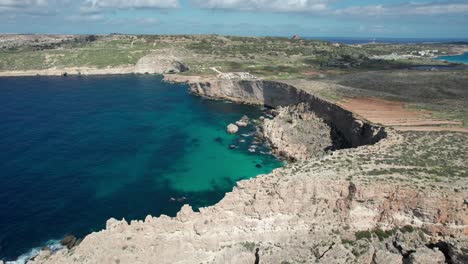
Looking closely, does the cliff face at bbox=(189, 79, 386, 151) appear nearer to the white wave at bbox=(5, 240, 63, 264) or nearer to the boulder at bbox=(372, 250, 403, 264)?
the boulder at bbox=(372, 250, 403, 264)

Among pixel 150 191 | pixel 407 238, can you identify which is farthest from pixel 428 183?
pixel 150 191

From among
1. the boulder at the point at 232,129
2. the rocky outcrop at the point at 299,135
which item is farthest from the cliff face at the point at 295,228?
the boulder at the point at 232,129

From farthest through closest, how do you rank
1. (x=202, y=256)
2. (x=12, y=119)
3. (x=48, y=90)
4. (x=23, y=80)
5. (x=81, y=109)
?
(x=23, y=80), (x=48, y=90), (x=81, y=109), (x=12, y=119), (x=202, y=256)

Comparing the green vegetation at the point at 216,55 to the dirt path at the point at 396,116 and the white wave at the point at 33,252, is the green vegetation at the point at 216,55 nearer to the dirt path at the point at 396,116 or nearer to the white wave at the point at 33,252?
the dirt path at the point at 396,116

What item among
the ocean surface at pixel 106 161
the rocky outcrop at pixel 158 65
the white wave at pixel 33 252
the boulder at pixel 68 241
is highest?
the rocky outcrop at pixel 158 65

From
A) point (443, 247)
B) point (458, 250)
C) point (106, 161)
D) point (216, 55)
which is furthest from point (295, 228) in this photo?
point (216, 55)

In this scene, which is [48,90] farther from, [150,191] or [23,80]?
[150,191]

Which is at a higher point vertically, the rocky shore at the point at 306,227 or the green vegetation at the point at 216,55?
the green vegetation at the point at 216,55
